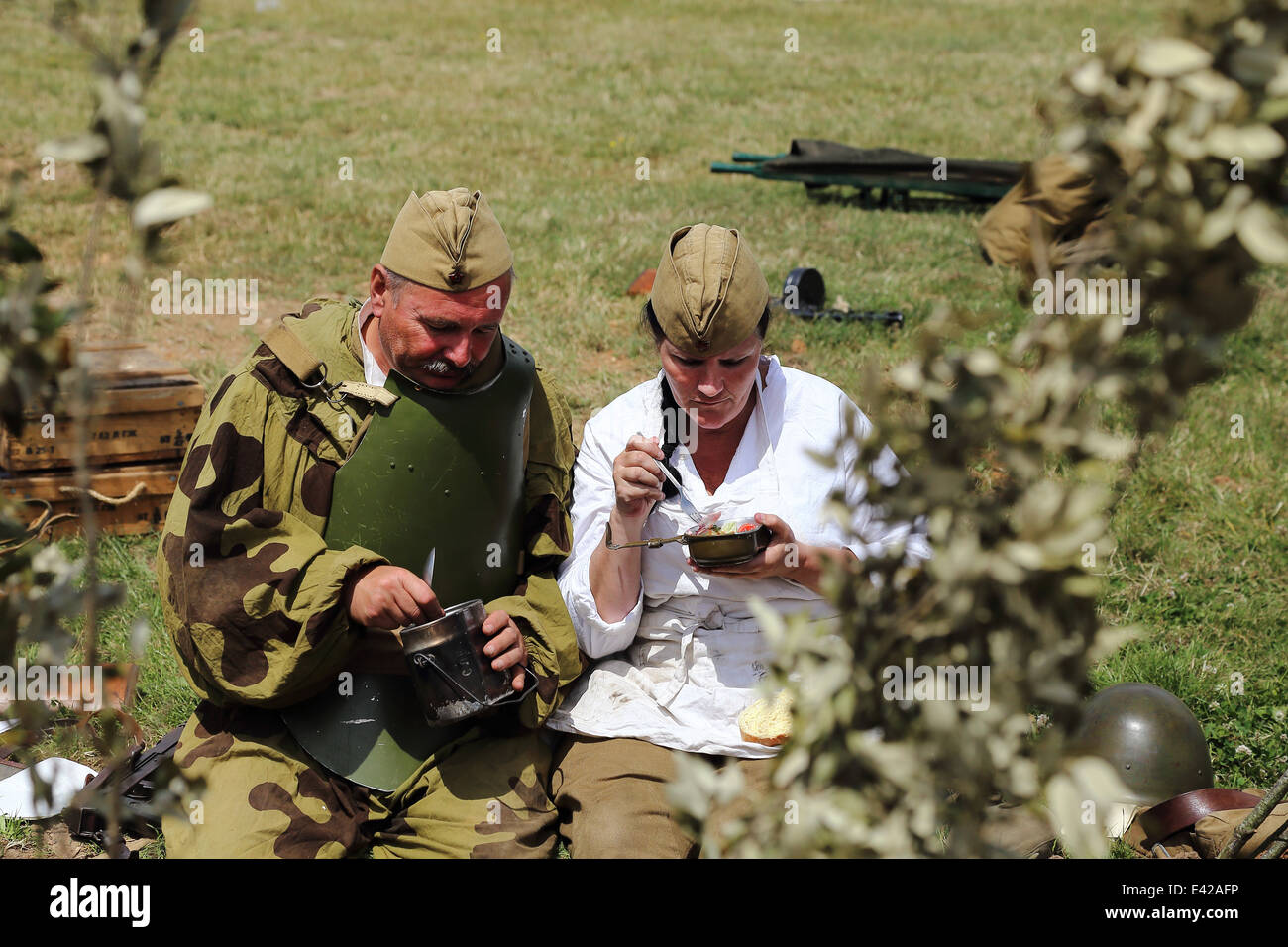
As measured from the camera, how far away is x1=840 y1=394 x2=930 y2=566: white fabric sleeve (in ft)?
4.68

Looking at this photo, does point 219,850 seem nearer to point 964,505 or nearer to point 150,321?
point 964,505

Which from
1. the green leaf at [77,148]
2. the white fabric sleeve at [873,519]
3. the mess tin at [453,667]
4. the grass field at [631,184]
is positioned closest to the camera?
the green leaf at [77,148]

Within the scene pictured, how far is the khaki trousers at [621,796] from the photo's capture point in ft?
8.82

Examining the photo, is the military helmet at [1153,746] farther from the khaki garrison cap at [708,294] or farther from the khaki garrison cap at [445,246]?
the khaki garrison cap at [445,246]

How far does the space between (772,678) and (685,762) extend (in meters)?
0.18

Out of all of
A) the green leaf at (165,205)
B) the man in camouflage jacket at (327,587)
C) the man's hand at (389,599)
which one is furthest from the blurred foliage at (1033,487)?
the man in camouflage jacket at (327,587)

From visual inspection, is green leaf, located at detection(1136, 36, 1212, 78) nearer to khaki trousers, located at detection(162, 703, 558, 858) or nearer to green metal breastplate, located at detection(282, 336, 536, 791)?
green metal breastplate, located at detection(282, 336, 536, 791)

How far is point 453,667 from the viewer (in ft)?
8.39

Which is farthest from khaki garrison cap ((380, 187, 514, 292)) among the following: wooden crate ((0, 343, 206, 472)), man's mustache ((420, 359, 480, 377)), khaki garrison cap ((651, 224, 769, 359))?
wooden crate ((0, 343, 206, 472))

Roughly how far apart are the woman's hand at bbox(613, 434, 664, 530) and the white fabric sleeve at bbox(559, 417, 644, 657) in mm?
214

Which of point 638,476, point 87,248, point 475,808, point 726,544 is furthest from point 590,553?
point 87,248

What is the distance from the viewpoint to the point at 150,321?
6082mm

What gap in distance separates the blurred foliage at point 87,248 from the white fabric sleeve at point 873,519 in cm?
84
